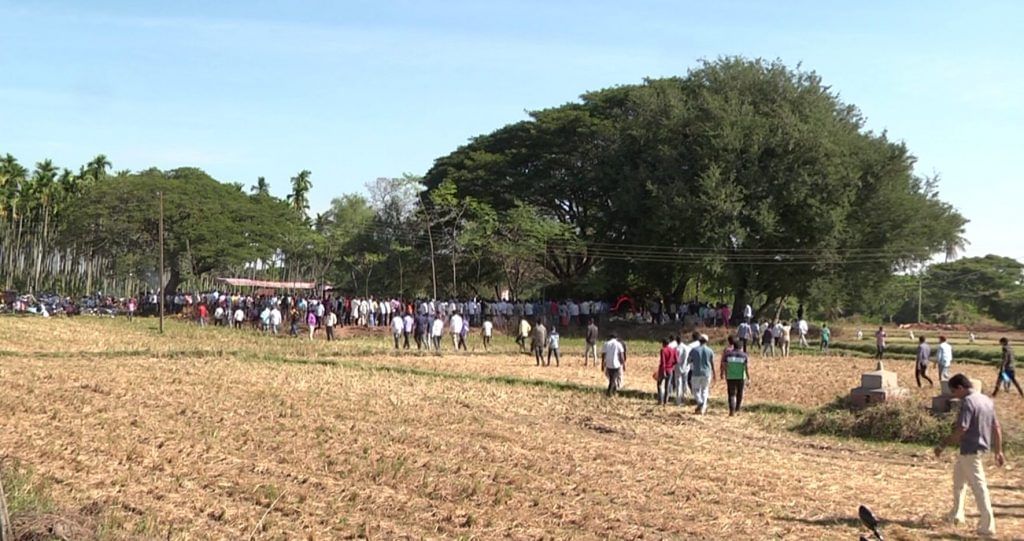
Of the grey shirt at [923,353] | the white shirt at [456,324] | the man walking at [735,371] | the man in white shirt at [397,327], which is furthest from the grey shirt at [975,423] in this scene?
the man in white shirt at [397,327]

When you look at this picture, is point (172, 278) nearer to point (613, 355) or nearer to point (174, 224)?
point (174, 224)

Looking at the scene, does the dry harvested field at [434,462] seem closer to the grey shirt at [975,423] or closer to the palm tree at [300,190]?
the grey shirt at [975,423]

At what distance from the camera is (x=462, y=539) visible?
334 inches

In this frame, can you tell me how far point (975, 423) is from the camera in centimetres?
965

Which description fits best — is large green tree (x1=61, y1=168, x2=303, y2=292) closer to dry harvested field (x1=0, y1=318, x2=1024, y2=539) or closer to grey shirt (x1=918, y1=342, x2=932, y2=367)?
dry harvested field (x1=0, y1=318, x2=1024, y2=539)

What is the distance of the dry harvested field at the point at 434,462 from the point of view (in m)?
9.20

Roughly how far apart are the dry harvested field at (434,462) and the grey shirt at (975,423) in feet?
2.92

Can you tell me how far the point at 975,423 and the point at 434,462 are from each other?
6.53 meters

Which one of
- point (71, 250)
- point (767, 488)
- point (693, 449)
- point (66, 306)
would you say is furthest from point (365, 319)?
point (71, 250)

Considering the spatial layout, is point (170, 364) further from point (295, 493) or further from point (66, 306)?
point (66, 306)

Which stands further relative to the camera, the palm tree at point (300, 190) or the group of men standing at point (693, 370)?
the palm tree at point (300, 190)

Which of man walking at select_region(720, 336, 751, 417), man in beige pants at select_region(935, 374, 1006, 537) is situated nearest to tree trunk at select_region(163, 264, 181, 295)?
man walking at select_region(720, 336, 751, 417)

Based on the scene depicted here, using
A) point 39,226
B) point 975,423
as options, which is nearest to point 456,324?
point 975,423

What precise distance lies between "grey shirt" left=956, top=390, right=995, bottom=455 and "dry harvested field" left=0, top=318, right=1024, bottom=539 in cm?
89
